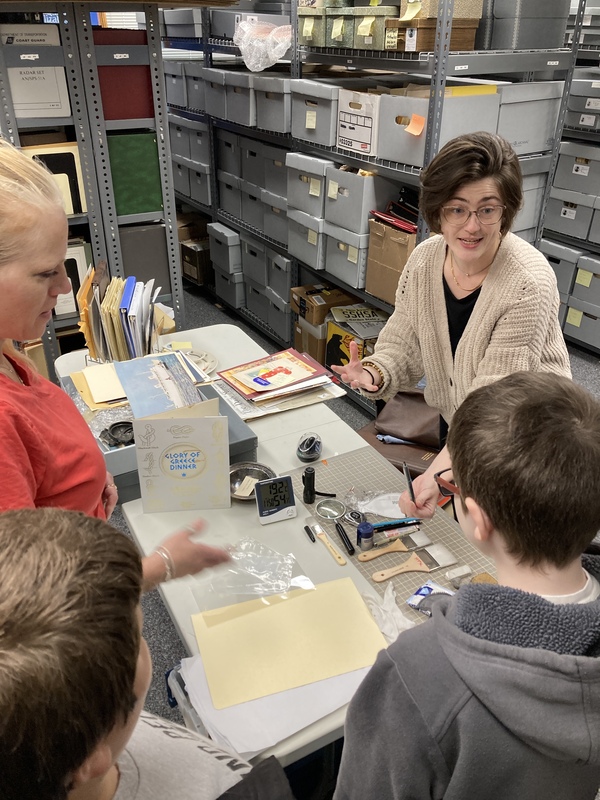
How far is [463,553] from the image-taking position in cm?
130

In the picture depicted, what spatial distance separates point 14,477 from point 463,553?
0.90m

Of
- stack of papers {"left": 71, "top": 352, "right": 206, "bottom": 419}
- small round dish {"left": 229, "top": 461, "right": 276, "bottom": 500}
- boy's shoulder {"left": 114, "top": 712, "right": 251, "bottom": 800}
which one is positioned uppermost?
boy's shoulder {"left": 114, "top": 712, "right": 251, "bottom": 800}

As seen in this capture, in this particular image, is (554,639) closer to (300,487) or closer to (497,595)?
(497,595)

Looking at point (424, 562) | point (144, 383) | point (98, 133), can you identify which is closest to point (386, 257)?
point (98, 133)

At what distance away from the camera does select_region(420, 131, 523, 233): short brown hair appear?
58.4 inches

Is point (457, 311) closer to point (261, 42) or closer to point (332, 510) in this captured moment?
point (332, 510)

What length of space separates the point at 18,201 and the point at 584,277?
3.33m

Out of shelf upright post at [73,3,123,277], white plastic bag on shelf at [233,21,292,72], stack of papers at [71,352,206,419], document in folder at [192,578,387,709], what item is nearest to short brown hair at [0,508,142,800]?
document in folder at [192,578,387,709]

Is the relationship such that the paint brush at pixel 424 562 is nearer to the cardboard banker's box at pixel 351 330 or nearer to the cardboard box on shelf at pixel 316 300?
the cardboard banker's box at pixel 351 330

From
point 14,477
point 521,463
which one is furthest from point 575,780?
point 14,477

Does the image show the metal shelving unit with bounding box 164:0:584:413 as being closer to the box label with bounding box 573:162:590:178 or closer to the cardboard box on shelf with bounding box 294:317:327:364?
the cardboard box on shelf with bounding box 294:317:327:364

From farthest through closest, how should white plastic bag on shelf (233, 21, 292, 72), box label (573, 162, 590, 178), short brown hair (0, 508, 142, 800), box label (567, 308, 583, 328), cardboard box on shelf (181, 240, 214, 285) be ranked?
cardboard box on shelf (181, 240, 214, 285) < box label (567, 308, 583, 328) < box label (573, 162, 590, 178) < white plastic bag on shelf (233, 21, 292, 72) < short brown hair (0, 508, 142, 800)

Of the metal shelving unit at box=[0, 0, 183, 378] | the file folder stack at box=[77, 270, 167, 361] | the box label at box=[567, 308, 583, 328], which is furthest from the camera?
the box label at box=[567, 308, 583, 328]

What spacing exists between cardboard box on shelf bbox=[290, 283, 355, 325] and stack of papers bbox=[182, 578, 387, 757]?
2.23 meters
